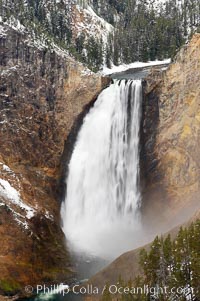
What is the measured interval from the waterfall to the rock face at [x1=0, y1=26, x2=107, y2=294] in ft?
6.40

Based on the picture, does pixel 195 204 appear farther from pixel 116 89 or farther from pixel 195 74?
pixel 116 89

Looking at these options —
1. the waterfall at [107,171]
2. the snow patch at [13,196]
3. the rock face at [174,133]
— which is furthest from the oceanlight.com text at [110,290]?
the rock face at [174,133]

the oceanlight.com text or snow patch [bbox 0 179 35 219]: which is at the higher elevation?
snow patch [bbox 0 179 35 219]

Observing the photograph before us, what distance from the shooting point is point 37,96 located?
5288 cm

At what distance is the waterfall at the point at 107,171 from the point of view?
49750 millimetres

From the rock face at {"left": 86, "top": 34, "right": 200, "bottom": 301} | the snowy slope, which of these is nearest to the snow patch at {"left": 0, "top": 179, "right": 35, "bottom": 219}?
the rock face at {"left": 86, "top": 34, "right": 200, "bottom": 301}

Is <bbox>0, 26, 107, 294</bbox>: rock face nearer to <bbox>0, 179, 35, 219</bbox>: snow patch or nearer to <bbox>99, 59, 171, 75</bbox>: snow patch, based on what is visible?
<bbox>0, 179, 35, 219</bbox>: snow patch

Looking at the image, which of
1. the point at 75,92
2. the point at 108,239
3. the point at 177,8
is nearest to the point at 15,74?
the point at 75,92

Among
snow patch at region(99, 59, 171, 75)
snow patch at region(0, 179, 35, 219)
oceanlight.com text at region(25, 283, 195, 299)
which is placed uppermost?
snow patch at region(99, 59, 171, 75)

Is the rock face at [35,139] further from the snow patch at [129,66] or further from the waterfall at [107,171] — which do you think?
the snow patch at [129,66]

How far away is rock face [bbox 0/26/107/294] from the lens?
42.3 m

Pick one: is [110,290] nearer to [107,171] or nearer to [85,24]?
[107,171]

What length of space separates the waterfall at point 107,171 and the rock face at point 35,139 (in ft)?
→ 6.40

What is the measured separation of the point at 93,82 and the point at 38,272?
23139mm
